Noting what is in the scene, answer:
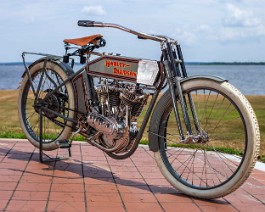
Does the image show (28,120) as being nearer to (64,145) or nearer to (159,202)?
(64,145)

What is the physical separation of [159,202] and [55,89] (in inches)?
75.4

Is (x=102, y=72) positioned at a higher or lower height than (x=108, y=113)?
higher

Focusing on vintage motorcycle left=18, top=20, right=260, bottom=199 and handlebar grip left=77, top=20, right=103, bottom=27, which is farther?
handlebar grip left=77, top=20, right=103, bottom=27

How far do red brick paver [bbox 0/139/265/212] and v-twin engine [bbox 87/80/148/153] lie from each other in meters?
0.40

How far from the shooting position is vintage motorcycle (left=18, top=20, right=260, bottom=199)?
481cm

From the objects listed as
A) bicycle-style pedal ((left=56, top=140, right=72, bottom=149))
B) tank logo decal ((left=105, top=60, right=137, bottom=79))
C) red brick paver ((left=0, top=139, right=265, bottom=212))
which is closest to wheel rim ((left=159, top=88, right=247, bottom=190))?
red brick paver ((left=0, top=139, right=265, bottom=212))

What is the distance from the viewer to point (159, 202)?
4.85m

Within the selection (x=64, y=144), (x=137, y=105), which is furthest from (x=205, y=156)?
(x=64, y=144)

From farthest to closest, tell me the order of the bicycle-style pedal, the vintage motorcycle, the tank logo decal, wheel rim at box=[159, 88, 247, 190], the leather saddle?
1. the bicycle-style pedal
2. the leather saddle
3. the tank logo decal
4. wheel rim at box=[159, 88, 247, 190]
5. the vintage motorcycle

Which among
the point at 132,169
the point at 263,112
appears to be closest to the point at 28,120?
the point at 132,169

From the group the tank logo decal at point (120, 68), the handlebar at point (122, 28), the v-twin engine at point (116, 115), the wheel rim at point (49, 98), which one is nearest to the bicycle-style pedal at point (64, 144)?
the wheel rim at point (49, 98)

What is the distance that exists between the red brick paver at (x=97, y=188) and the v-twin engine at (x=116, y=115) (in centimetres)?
40

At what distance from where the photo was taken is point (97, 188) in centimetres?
523

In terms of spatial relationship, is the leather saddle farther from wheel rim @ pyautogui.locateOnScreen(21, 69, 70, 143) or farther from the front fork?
the front fork
